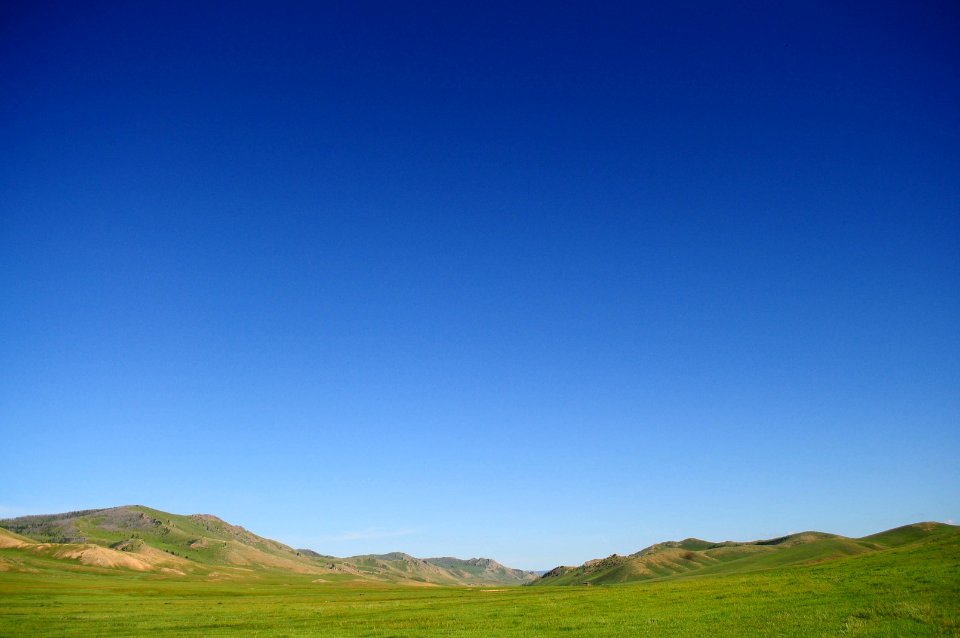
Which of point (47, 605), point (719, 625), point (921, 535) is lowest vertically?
point (47, 605)

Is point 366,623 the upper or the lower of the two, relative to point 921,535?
lower

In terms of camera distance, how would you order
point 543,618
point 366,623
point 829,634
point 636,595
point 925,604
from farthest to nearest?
point 636,595
point 366,623
point 543,618
point 925,604
point 829,634

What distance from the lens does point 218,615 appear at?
68688 mm

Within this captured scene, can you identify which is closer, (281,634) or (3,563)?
(281,634)

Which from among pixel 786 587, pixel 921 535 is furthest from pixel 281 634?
Answer: pixel 921 535

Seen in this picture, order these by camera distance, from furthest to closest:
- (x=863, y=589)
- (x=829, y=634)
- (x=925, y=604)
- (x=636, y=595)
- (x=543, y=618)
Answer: (x=636, y=595) < (x=543, y=618) < (x=863, y=589) < (x=925, y=604) < (x=829, y=634)

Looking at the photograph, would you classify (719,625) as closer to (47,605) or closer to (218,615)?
(218,615)

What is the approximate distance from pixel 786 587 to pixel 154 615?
230ft

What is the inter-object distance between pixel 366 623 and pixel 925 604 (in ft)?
146

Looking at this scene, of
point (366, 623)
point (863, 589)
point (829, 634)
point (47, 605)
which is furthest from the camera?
point (47, 605)

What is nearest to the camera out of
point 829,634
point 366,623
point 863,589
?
point 829,634

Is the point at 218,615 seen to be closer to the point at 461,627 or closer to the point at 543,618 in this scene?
the point at 461,627

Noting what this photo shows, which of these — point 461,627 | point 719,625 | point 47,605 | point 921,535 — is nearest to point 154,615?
point 47,605

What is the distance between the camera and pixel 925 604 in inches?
1479
